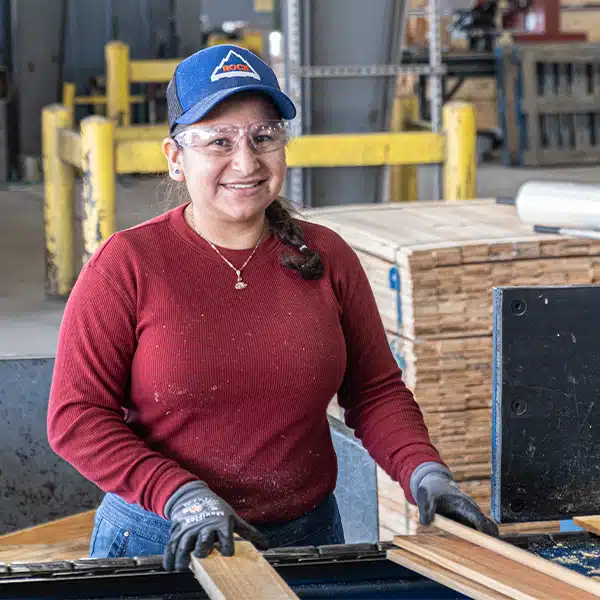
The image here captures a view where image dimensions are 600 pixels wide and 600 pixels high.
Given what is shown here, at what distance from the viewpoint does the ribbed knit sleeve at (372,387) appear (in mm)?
2535

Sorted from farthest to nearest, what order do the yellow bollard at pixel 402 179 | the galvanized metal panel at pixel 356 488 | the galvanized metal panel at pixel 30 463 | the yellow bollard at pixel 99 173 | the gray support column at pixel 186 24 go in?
the gray support column at pixel 186 24 → the yellow bollard at pixel 402 179 → the yellow bollard at pixel 99 173 → the galvanized metal panel at pixel 30 463 → the galvanized metal panel at pixel 356 488

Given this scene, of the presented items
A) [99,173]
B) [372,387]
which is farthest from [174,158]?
[99,173]

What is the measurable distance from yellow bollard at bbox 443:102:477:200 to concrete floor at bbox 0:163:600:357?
1437 millimetres

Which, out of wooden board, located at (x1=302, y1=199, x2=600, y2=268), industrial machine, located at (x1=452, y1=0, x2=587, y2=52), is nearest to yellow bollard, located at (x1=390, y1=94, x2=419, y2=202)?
wooden board, located at (x1=302, y1=199, x2=600, y2=268)

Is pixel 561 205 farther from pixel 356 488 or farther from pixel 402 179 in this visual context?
pixel 402 179

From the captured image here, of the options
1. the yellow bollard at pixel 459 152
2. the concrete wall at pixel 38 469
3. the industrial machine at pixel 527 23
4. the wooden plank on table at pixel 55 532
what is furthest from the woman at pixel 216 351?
the industrial machine at pixel 527 23

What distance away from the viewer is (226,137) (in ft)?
7.70

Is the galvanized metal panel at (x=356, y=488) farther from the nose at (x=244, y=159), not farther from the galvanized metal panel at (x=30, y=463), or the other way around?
the nose at (x=244, y=159)

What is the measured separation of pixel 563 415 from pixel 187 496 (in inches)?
33.0

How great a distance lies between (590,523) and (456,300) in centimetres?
140

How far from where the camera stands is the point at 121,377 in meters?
2.37

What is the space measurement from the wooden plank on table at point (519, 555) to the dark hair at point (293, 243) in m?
0.56

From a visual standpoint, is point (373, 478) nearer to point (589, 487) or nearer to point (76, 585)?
point (589, 487)

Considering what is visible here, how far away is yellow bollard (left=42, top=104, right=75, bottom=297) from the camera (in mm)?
7129
